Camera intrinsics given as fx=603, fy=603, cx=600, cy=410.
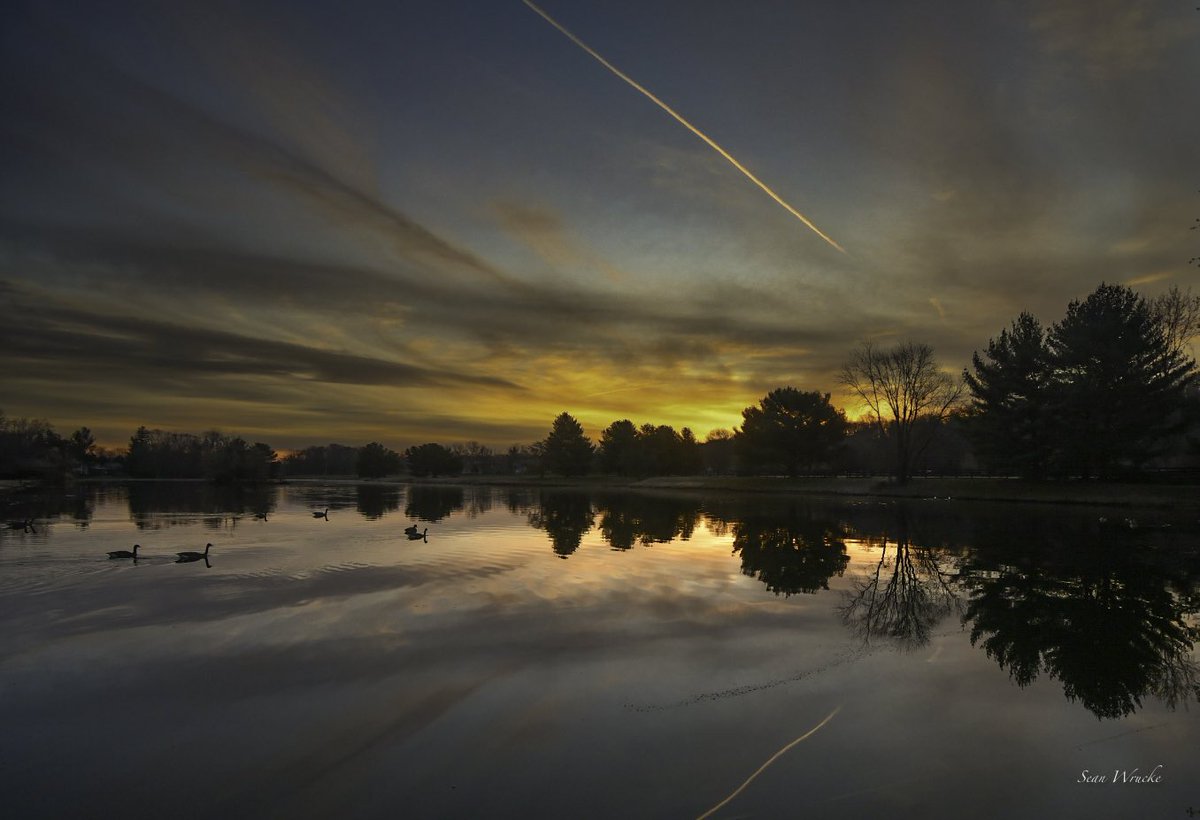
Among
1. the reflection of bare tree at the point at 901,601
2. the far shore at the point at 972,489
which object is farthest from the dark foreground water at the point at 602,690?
the far shore at the point at 972,489

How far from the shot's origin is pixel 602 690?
985 centimetres

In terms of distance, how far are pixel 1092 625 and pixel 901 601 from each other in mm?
4088

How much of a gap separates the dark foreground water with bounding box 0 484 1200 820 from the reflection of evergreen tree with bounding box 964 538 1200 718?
0.10 m

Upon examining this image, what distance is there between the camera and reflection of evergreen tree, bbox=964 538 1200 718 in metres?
10.2

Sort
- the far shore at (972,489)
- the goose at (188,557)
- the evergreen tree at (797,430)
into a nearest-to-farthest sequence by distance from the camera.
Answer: the goose at (188,557), the far shore at (972,489), the evergreen tree at (797,430)

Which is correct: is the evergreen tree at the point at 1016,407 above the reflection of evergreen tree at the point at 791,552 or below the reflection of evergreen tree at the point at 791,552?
above

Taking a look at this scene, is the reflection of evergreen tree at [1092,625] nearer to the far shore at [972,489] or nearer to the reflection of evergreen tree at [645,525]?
the reflection of evergreen tree at [645,525]

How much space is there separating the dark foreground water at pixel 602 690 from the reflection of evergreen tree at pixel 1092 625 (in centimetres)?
10

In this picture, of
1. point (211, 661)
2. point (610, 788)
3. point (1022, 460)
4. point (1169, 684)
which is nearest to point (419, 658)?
point (211, 661)

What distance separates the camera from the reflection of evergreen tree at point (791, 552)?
64.6ft

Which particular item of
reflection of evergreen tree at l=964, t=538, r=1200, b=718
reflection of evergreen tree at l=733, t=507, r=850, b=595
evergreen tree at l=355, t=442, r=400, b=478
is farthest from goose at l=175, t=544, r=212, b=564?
evergreen tree at l=355, t=442, r=400, b=478

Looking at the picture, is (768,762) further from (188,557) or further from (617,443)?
(617,443)

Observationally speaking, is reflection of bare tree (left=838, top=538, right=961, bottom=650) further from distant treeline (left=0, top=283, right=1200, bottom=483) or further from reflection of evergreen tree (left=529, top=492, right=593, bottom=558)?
distant treeline (left=0, top=283, right=1200, bottom=483)

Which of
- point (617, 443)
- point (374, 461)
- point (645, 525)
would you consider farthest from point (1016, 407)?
point (374, 461)
